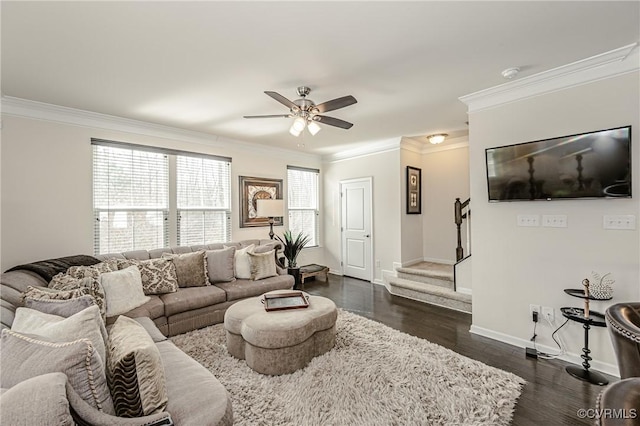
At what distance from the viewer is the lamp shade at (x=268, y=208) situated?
15.4ft

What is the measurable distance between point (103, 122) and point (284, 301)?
3245 millimetres

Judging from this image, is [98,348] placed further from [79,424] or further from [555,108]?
[555,108]

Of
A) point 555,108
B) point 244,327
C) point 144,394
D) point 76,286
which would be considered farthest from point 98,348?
point 555,108

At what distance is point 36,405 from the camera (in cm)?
85

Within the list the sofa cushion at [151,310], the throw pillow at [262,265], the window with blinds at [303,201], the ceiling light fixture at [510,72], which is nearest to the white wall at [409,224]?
the window with blinds at [303,201]

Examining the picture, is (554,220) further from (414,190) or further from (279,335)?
(414,190)

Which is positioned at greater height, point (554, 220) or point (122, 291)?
point (554, 220)

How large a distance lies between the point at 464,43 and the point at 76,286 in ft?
12.1

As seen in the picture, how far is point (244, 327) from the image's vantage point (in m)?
2.46

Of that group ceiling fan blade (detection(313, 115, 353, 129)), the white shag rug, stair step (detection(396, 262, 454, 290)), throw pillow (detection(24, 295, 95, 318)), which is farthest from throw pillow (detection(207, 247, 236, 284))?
stair step (detection(396, 262, 454, 290))

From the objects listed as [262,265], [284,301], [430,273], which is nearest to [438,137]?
[430,273]

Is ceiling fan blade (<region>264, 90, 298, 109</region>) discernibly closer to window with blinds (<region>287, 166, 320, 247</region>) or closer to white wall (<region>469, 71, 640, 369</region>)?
white wall (<region>469, 71, 640, 369</region>)

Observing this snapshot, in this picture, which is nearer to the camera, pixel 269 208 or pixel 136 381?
pixel 136 381

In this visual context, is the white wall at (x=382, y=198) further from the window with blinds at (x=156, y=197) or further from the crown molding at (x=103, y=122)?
the window with blinds at (x=156, y=197)
